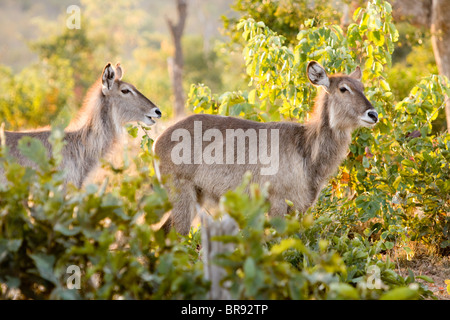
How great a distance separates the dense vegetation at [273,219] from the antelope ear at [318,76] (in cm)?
57

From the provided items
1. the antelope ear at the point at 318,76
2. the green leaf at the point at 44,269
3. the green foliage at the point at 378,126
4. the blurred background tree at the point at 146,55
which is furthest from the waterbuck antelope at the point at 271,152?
the green leaf at the point at 44,269

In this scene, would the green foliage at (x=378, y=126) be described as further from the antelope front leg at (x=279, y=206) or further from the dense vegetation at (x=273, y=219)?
the antelope front leg at (x=279, y=206)

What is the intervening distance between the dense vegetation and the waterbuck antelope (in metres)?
0.35

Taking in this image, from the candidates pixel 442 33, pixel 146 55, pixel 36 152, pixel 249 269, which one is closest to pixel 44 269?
pixel 36 152

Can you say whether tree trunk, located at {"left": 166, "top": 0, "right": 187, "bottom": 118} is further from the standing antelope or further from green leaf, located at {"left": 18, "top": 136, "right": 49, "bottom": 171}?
green leaf, located at {"left": 18, "top": 136, "right": 49, "bottom": 171}

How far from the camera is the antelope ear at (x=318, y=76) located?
5.09 m

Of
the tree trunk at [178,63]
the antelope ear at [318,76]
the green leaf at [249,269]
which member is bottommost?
the green leaf at [249,269]

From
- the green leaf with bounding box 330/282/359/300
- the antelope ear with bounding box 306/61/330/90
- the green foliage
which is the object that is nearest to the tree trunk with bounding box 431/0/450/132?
the green foliage

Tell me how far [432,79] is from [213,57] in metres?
23.2

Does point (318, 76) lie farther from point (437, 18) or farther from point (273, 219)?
point (437, 18)

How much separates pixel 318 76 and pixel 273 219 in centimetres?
255

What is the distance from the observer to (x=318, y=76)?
5.18 metres

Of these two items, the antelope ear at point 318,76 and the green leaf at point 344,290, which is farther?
the antelope ear at point 318,76

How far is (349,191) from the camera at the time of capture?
6727 mm
